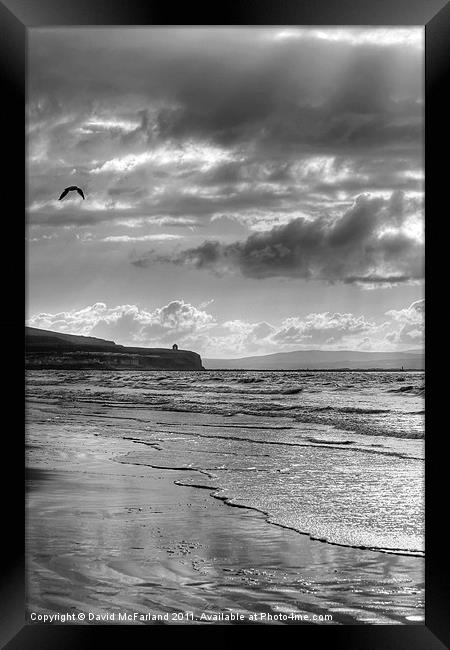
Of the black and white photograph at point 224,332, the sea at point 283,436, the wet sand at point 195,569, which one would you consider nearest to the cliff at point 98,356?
A: the black and white photograph at point 224,332

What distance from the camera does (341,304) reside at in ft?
34.8

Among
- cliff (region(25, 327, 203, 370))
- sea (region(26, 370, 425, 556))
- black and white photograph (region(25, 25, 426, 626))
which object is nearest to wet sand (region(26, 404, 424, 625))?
black and white photograph (region(25, 25, 426, 626))

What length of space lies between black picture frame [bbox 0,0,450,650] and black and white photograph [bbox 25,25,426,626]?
58 mm

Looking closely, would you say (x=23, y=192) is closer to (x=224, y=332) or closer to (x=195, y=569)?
(x=195, y=569)

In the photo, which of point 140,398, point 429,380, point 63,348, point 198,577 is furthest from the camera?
point 140,398

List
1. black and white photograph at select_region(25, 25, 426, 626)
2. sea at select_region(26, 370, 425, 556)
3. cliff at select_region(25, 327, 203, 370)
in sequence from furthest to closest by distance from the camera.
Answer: cliff at select_region(25, 327, 203, 370), sea at select_region(26, 370, 425, 556), black and white photograph at select_region(25, 25, 426, 626)

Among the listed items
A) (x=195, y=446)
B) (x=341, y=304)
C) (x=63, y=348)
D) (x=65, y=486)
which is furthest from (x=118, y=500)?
(x=341, y=304)

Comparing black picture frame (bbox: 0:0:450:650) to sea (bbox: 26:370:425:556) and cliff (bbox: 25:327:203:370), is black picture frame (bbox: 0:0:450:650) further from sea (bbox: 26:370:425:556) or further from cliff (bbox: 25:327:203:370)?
cliff (bbox: 25:327:203:370)

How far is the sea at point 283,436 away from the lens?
8.61 ft

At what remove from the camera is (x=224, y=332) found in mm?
7164

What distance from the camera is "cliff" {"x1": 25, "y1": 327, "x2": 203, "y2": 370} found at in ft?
28.2

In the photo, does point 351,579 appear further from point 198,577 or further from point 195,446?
point 195,446

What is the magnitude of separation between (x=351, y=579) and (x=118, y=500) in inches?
43.7

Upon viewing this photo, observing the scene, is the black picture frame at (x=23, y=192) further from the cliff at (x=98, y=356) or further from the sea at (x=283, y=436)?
the cliff at (x=98, y=356)
